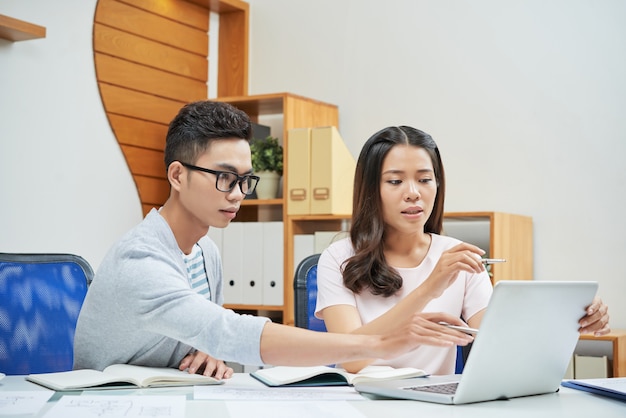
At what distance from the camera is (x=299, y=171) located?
389cm

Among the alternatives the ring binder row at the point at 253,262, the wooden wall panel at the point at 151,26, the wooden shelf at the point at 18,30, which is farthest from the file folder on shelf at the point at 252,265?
the wooden shelf at the point at 18,30

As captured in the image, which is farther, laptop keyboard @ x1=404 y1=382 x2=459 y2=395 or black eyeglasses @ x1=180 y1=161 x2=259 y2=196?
black eyeglasses @ x1=180 y1=161 x2=259 y2=196

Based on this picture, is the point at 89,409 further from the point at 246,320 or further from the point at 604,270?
the point at 604,270

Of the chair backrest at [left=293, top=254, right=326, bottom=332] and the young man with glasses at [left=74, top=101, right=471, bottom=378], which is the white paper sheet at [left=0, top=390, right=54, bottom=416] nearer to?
the young man with glasses at [left=74, top=101, right=471, bottom=378]

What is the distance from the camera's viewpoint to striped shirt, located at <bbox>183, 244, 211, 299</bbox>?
77.8 inches

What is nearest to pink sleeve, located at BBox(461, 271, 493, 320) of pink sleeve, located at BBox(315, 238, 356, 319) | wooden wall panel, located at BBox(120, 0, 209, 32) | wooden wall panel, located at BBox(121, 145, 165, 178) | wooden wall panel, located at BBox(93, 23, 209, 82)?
pink sleeve, located at BBox(315, 238, 356, 319)

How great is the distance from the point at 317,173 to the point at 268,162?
325mm

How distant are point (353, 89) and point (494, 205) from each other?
3.28 ft

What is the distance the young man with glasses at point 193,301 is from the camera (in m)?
1.47

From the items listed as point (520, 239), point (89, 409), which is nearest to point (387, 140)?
point (89, 409)

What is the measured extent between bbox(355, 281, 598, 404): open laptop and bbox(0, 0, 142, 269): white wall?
2.38 meters

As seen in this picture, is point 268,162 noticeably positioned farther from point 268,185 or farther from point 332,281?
point 332,281

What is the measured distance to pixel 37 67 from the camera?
3.61 meters

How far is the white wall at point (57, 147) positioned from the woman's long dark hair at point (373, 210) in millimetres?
1845
